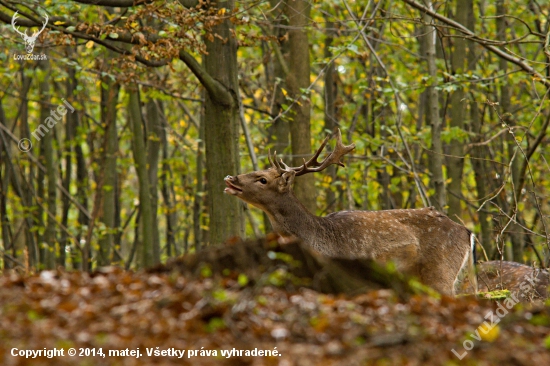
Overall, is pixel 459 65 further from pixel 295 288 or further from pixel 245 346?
pixel 245 346

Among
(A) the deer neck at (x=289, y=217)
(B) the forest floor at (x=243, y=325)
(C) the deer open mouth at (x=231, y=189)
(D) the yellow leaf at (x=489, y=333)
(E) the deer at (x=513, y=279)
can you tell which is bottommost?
(E) the deer at (x=513, y=279)

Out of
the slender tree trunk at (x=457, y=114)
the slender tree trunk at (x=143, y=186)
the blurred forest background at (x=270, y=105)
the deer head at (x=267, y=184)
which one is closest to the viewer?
the blurred forest background at (x=270, y=105)

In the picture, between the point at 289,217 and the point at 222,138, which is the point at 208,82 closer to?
the point at 222,138

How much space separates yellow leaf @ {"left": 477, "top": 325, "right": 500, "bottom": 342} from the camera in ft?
14.8

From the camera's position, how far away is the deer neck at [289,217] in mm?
10656

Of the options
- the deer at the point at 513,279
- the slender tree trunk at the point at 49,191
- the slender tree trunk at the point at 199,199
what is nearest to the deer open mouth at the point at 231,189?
the deer at the point at 513,279

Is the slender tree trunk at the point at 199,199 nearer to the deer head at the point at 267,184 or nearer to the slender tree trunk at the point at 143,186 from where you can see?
the slender tree trunk at the point at 143,186

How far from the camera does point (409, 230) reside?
1034cm

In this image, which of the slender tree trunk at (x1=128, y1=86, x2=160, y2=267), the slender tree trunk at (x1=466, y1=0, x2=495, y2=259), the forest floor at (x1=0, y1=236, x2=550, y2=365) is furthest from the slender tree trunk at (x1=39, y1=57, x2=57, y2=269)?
the forest floor at (x1=0, y1=236, x2=550, y2=365)

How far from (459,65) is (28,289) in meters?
11.7

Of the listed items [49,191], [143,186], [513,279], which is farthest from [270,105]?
[513,279]

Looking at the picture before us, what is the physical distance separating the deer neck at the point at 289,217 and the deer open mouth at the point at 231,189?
2.35ft

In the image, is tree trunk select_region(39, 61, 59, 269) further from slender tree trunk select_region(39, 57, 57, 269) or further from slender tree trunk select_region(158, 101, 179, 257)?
slender tree trunk select_region(158, 101, 179, 257)

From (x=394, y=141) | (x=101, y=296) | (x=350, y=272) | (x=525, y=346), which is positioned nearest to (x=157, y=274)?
(x=101, y=296)
